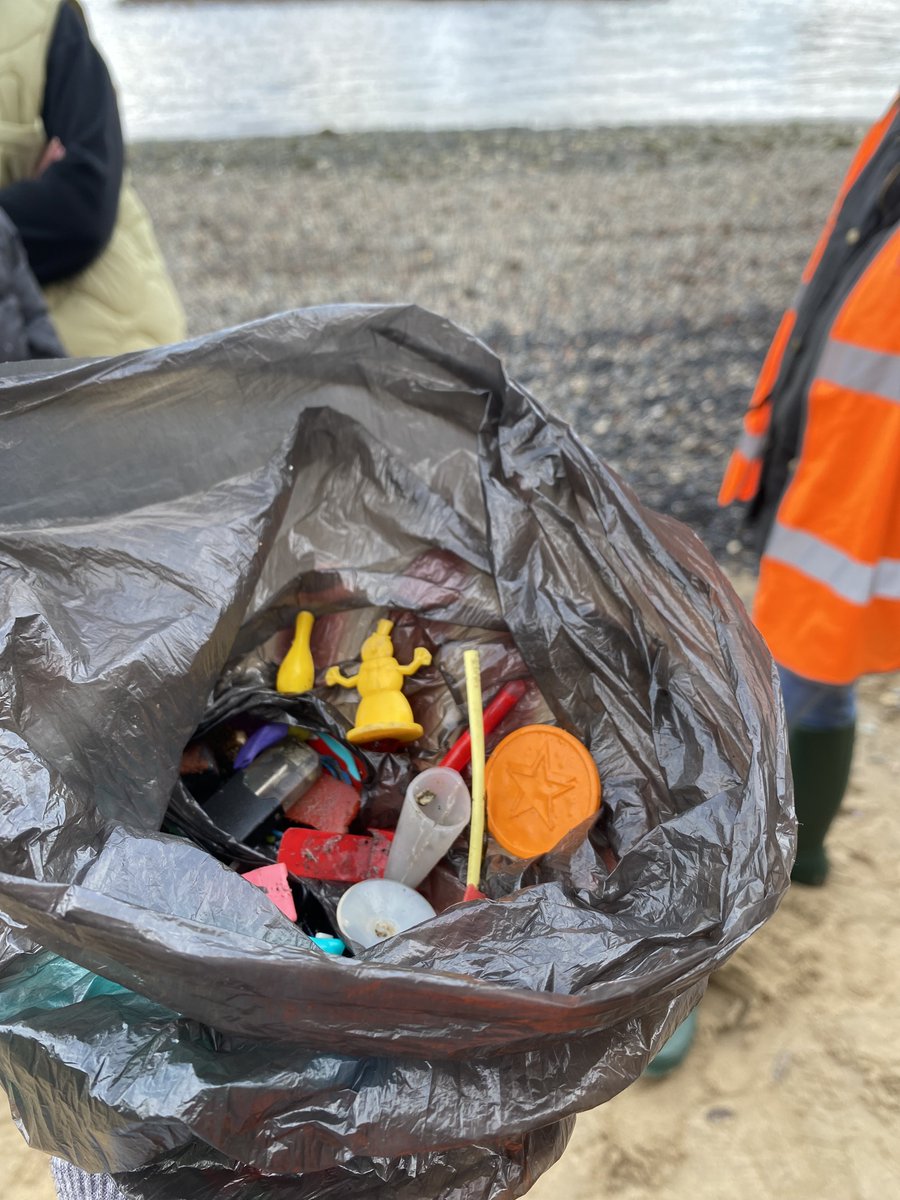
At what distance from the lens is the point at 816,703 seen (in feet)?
4.69

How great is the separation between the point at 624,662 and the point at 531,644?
97 millimetres

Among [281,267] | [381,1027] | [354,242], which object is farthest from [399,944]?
[354,242]

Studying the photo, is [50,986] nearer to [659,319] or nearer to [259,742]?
[259,742]

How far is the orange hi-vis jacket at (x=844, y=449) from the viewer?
117cm

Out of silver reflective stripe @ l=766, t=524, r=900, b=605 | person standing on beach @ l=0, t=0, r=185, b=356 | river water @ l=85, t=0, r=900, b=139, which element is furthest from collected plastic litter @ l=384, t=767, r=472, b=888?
river water @ l=85, t=0, r=900, b=139

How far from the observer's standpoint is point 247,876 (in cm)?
83

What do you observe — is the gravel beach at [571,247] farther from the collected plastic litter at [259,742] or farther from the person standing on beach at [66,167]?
the collected plastic litter at [259,742]

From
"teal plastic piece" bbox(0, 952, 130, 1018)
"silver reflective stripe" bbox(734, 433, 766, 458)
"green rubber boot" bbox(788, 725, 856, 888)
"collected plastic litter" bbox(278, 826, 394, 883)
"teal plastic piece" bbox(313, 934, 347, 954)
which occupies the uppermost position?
"teal plastic piece" bbox(0, 952, 130, 1018)

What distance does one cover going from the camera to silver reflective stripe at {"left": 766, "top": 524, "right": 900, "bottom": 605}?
4.05ft

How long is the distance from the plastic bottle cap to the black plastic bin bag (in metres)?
0.03

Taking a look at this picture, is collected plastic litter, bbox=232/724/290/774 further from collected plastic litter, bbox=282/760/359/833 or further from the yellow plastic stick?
the yellow plastic stick

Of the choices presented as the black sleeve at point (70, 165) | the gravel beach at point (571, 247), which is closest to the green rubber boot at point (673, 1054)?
the gravel beach at point (571, 247)

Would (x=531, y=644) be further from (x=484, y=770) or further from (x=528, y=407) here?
(x=528, y=407)

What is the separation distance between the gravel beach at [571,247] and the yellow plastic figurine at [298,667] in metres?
1.60
